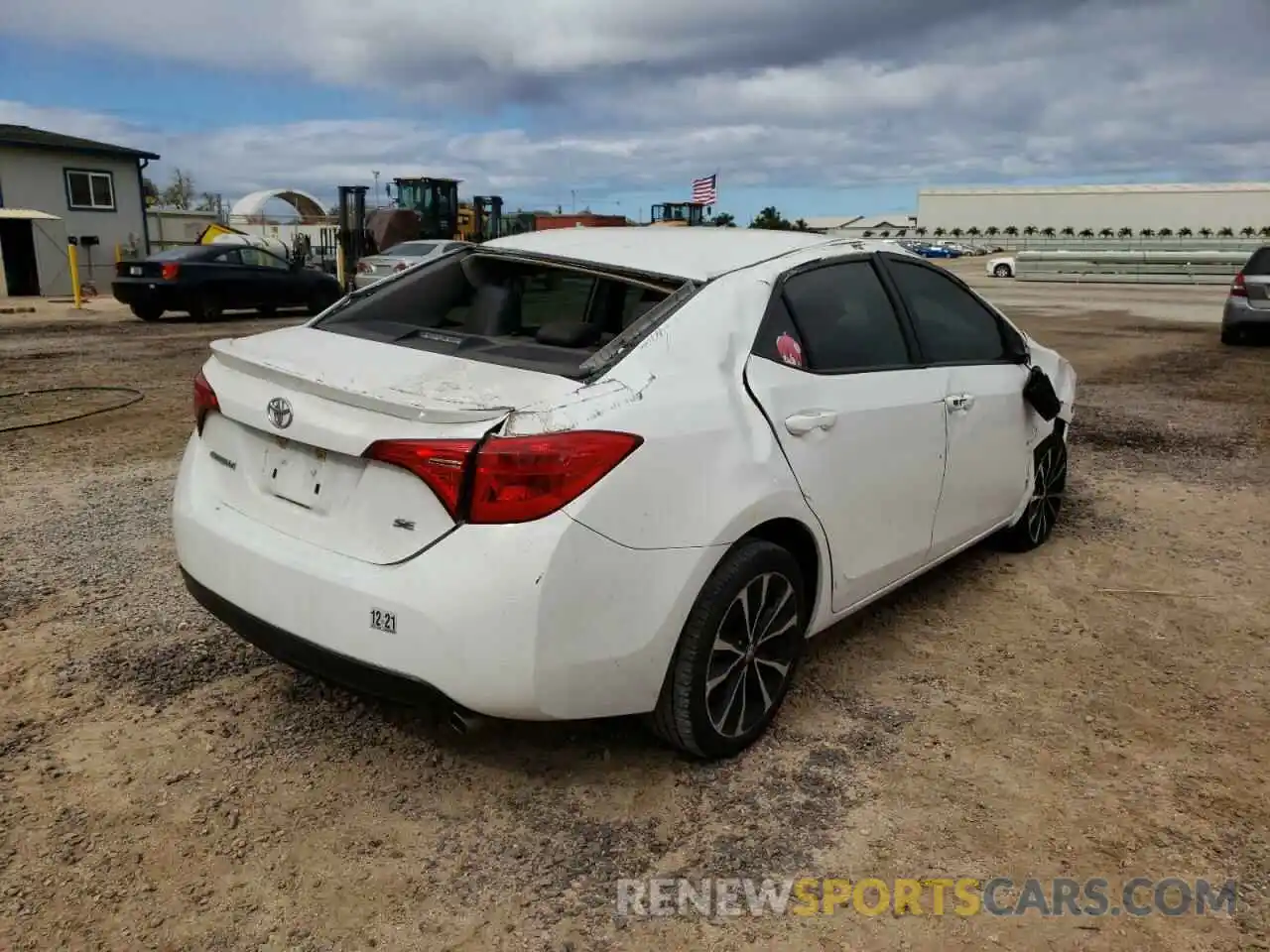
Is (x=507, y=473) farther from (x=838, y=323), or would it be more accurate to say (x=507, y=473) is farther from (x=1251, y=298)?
(x=1251, y=298)

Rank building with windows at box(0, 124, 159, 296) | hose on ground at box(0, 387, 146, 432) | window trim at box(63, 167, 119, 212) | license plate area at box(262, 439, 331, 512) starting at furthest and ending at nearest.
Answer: window trim at box(63, 167, 119, 212) < building with windows at box(0, 124, 159, 296) < hose on ground at box(0, 387, 146, 432) < license plate area at box(262, 439, 331, 512)

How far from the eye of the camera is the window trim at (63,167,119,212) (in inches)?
1174

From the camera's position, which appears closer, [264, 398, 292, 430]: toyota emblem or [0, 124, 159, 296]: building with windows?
[264, 398, 292, 430]: toyota emblem

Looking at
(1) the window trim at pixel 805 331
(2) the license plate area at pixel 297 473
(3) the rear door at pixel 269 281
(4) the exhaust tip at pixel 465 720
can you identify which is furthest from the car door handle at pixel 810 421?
(3) the rear door at pixel 269 281

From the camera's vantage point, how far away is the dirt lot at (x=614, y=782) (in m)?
2.37

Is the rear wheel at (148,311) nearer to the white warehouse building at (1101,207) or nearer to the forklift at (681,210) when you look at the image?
the forklift at (681,210)

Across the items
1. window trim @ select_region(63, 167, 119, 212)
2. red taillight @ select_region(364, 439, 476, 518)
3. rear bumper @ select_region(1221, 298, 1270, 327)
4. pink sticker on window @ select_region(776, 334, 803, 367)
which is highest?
window trim @ select_region(63, 167, 119, 212)

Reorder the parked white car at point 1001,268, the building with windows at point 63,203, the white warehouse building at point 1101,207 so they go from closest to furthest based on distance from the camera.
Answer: the building with windows at point 63,203 → the parked white car at point 1001,268 → the white warehouse building at point 1101,207

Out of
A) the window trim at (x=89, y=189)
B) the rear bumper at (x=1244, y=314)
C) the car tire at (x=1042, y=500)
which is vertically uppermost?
the window trim at (x=89, y=189)

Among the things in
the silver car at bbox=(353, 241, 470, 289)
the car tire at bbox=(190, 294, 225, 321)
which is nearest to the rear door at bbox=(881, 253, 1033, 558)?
the silver car at bbox=(353, 241, 470, 289)

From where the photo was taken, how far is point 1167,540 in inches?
209

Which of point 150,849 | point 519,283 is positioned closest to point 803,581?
point 519,283

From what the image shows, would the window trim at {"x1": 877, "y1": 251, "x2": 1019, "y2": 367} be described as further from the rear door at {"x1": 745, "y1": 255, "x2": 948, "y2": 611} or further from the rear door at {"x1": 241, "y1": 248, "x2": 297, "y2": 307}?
the rear door at {"x1": 241, "y1": 248, "x2": 297, "y2": 307}

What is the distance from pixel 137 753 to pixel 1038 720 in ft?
9.43
